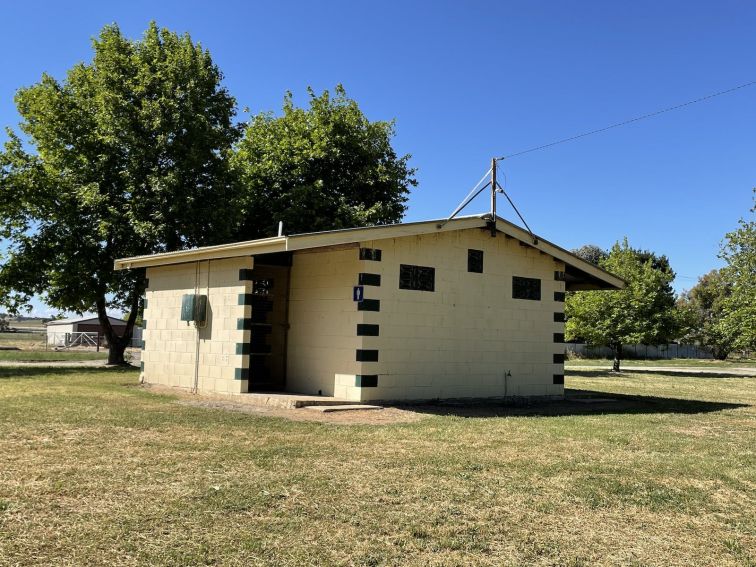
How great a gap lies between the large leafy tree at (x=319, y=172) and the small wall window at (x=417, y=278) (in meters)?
13.0

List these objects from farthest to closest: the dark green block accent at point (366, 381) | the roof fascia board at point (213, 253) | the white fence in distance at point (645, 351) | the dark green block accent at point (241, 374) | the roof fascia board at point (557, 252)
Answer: the white fence in distance at point (645, 351) → the roof fascia board at point (557, 252) → the dark green block accent at point (241, 374) → the dark green block accent at point (366, 381) → the roof fascia board at point (213, 253)

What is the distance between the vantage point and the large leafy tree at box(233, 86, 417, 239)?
85.5 feet

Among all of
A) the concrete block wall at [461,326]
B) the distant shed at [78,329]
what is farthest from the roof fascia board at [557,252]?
the distant shed at [78,329]

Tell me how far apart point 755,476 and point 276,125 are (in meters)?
25.4

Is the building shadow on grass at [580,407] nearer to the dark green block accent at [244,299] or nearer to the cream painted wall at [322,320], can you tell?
the cream painted wall at [322,320]

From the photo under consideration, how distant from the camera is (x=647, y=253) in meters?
60.4

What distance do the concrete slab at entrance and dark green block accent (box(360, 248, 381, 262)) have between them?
2687 mm

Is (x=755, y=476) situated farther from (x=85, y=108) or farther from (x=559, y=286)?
(x=85, y=108)

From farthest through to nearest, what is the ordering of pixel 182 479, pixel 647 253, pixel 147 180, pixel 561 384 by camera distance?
1. pixel 647 253
2. pixel 147 180
3. pixel 561 384
4. pixel 182 479

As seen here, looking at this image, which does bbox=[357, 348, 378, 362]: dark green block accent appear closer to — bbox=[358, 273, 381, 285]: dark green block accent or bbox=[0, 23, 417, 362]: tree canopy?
bbox=[358, 273, 381, 285]: dark green block accent

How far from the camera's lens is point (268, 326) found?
1453 cm

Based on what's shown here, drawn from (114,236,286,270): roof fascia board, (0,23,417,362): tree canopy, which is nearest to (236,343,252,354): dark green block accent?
(114,236,286,270): roof fascia board

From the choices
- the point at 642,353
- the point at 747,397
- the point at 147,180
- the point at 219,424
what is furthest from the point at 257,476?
the point at 642,353

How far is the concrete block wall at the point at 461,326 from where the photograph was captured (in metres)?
12.2
